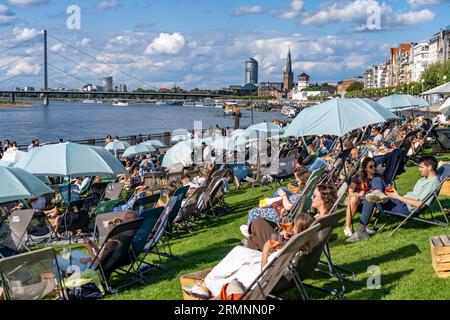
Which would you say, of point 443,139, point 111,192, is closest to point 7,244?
point 111,192

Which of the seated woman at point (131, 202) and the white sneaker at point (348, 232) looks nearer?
the white sneaker at point (348, 232)

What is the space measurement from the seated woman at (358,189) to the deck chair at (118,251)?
104 inches

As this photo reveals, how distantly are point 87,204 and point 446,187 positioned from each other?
228 inches

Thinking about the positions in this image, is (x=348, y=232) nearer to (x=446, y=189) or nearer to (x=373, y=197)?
(x=373, y=197)

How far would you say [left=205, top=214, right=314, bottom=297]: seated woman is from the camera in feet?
14.9

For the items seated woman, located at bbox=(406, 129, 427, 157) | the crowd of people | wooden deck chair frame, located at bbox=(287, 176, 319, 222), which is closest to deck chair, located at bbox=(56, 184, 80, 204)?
the crowd of people

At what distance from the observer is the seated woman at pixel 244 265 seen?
4.53 m

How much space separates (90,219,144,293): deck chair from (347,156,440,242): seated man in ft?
8.48

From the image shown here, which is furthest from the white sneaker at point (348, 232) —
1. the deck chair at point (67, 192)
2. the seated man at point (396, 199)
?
the deck chair at point (67, 192)

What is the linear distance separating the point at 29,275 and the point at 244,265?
5.64 ft

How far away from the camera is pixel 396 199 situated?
6848mm

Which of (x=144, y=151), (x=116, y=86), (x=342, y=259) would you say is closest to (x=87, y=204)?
(x=342, y=259)

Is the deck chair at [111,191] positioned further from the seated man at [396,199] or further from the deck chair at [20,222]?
the seated man at [396,199]

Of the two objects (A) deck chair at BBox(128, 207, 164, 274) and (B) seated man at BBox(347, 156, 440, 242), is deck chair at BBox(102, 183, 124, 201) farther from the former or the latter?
(B) seated man at BBox(347, 156, 440, 242)
